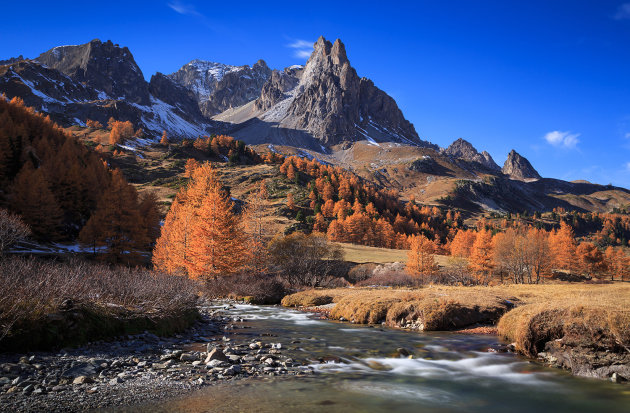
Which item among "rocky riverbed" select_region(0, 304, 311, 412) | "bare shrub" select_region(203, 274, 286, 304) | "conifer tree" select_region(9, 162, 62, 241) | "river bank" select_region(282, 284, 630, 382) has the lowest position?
"bare shrub" select_region(203, 274, 286, 304)

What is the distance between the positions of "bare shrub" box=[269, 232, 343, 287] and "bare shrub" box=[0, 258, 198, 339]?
30.1 m

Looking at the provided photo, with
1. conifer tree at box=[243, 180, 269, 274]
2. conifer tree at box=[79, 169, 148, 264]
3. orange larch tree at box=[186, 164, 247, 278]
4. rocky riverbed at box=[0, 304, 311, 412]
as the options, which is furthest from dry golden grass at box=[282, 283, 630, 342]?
conifer tree at box=[79, 169, 148, 264]

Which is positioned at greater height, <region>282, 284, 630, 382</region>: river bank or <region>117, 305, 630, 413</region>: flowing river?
<region>282, 284, 630, 382</region>: river bank

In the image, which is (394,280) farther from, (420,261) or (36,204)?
(36,204)

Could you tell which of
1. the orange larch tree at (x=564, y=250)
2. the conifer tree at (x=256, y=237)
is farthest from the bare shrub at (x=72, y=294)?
the orange larch tree at (x=564, y=250)

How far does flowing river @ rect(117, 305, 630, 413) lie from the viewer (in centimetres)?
830

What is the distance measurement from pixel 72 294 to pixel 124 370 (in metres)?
4.02

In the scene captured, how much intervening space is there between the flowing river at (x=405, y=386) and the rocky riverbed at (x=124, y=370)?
637mm

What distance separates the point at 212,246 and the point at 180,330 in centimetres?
2147

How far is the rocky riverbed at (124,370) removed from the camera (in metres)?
7.42

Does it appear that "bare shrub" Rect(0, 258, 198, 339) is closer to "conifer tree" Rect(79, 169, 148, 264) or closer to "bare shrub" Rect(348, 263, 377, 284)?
"conifer tree" Rect(79, 169, 148, 264)

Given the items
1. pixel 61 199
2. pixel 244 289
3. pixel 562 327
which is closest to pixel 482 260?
pixel 244 289

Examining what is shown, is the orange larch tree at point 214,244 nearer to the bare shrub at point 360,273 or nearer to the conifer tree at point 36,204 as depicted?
the bare shrub at point 360,273

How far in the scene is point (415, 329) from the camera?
2050 centimetres
